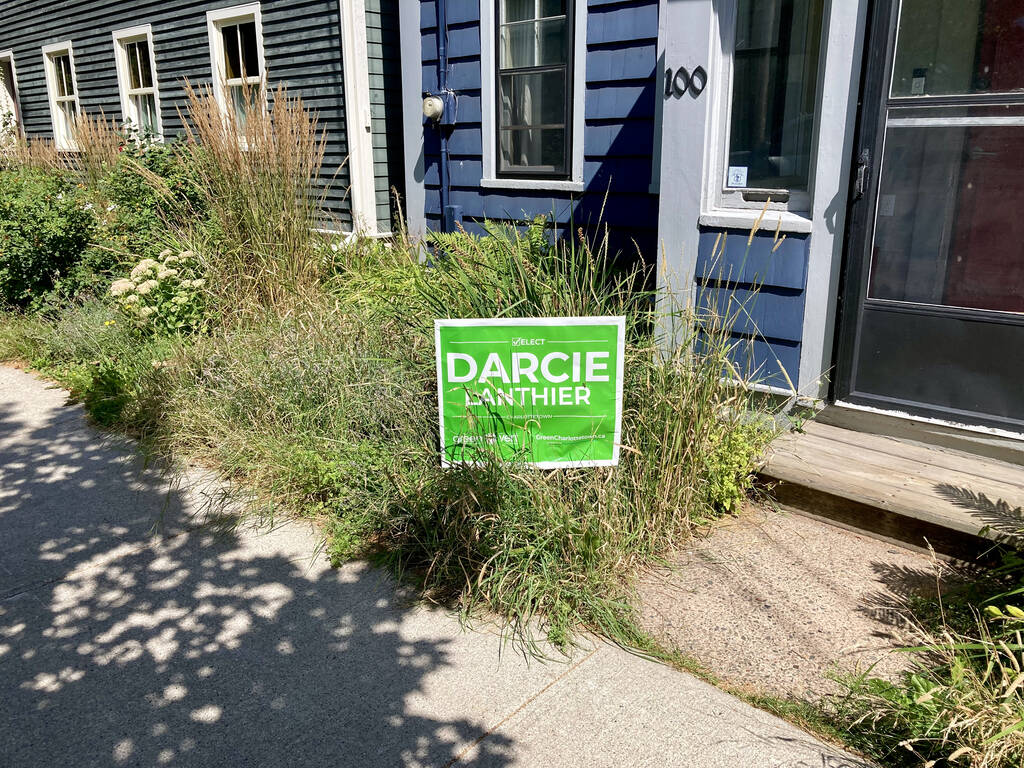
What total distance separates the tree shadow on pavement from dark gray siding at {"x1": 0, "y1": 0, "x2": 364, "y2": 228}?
336cm

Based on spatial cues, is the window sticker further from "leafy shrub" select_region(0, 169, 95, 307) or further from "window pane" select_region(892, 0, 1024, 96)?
"leafy shrub" select_region(0, 169, 95, 307)

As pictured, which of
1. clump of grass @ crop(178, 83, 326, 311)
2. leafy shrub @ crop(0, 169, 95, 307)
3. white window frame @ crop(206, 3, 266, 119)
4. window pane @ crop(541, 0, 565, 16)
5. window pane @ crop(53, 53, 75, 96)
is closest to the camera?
clump of grass @ crop(178, 83, 326, 311)

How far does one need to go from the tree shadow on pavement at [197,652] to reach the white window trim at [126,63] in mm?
8595

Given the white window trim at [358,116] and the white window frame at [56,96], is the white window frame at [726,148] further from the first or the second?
the white window frame at [56,96]

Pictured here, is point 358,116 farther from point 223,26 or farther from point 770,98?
point 770,98

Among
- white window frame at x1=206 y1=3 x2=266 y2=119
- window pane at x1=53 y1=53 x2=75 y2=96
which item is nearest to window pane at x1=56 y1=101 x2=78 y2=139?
window pane at x1=53 y1=53 x2=75 y2=96

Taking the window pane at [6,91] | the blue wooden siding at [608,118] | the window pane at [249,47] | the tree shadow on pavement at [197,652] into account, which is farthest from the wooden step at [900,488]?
the window pane at [6,91]

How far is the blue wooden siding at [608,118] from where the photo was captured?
578 cm

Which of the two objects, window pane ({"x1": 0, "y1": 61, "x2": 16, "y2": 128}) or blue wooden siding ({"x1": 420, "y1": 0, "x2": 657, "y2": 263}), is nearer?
blue wooden siding ({"x1": 420, "y1": 0, "x2": 657, "y2": 263})

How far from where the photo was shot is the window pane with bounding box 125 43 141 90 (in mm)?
11898

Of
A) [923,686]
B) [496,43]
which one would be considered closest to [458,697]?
[923,686]

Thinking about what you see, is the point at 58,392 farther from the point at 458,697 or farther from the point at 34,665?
the point at 458,697

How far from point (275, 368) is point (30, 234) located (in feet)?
13.0

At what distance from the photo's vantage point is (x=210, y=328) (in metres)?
5.98
